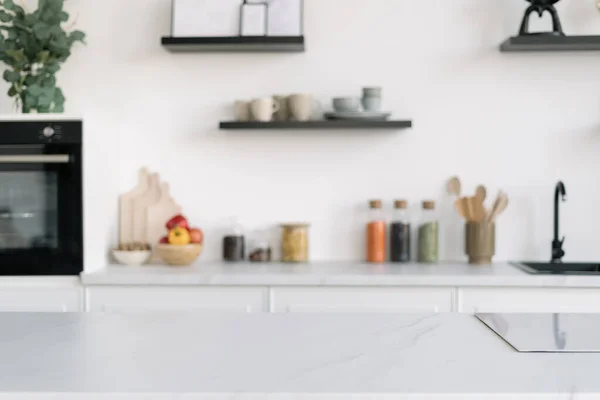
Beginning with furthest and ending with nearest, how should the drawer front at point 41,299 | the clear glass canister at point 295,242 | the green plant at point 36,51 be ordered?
the clear glass canister at point 295,242, the green plant at point 36,51, the drawer front at point 41,299

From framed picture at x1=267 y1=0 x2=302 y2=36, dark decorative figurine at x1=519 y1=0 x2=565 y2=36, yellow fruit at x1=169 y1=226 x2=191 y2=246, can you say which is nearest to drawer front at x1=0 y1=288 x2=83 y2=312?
yellow fruit at x1=169 y1=226 x2=191 y2=246

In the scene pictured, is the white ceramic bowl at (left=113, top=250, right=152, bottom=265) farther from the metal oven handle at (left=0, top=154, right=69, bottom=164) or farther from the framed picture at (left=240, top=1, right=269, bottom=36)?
the framed picture at (left=240, top=1, right=269, bottom=36)

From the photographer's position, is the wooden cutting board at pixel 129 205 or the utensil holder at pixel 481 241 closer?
the utensil holder at pixel 481 241

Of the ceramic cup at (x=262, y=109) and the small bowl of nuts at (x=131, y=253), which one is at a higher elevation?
the ceramic cup at (x=262, y=109)

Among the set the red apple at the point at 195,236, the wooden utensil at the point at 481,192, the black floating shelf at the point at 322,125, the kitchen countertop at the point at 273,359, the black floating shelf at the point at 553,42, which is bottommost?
the kitchen countertop at the point at 273,359

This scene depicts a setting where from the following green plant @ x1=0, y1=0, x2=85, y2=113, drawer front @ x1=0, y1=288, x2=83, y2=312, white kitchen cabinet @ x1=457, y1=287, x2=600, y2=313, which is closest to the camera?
white kitchen cabinet @ x1=457, y1=287, x2=600, y2=313

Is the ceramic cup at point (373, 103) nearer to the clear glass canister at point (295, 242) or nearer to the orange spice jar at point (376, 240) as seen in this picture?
the orange spice jar at point (376, 240)

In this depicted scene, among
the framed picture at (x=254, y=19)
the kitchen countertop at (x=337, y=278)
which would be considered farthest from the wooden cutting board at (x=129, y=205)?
the framed picture at (x=254, y=19)

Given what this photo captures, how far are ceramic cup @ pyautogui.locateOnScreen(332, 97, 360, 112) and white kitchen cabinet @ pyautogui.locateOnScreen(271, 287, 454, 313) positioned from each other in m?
0.83

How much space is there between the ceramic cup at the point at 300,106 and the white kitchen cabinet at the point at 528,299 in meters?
1.03

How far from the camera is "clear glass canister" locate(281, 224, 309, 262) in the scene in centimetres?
354

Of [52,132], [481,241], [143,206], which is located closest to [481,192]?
[481,241]

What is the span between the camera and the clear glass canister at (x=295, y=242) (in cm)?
354

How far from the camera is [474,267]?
3365mm
